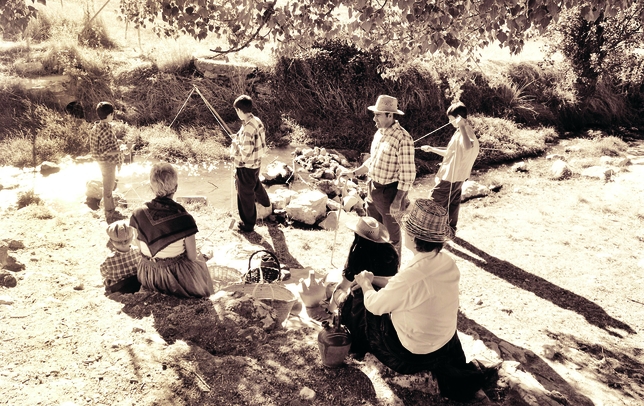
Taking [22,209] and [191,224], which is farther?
[22,209]

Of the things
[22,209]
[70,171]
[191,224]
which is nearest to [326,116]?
[70,171]

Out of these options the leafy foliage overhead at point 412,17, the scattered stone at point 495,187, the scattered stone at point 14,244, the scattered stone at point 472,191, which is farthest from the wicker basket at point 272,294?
the scattered stone at point 495,187

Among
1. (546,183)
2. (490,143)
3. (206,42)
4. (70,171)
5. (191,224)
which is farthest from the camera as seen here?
(206,42)

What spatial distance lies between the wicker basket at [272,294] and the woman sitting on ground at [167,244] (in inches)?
13.7

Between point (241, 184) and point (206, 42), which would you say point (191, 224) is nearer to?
point (241, 184)

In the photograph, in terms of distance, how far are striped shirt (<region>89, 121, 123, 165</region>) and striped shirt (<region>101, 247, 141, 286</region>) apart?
2.47 m

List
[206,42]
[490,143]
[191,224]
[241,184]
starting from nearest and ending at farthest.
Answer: [191,224], [241,184], [490,143], [206,42]

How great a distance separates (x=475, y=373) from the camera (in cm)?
339

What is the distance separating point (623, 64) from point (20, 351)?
54.7 ft

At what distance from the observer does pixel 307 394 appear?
11.2 ft

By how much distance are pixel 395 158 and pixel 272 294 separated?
208 cm

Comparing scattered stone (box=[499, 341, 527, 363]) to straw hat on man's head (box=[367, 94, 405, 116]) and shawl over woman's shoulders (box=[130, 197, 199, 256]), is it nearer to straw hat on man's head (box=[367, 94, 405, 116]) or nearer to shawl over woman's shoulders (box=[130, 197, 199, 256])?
straw hat on man's head (box=[367, 94, 405, 116])

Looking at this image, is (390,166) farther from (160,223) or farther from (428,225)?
(160,223)

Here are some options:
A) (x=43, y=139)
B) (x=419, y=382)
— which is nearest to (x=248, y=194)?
(x=419, y=382)
